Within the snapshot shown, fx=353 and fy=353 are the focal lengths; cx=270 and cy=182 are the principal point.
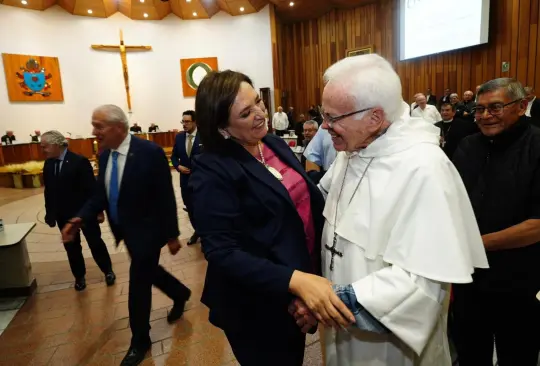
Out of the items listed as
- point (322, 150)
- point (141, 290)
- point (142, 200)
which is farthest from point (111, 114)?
point (322, 150)

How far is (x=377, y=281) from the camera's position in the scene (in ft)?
3.18

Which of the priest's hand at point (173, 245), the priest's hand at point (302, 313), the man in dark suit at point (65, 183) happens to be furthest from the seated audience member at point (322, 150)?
the priest's hand at point (302, 313)

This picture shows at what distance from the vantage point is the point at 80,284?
3.46 metres

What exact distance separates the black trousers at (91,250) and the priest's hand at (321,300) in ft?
9.51

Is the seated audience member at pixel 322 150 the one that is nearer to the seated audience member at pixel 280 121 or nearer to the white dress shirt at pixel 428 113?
the white dress shirt at pixel 428 113

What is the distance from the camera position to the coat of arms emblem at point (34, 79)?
1223 cm

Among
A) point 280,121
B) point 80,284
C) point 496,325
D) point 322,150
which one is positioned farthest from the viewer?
point 280,121

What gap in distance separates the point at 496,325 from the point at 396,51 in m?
11.8

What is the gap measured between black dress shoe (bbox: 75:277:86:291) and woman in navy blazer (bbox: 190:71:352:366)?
271 cm

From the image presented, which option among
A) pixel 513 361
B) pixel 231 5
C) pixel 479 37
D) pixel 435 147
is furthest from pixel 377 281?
pixel 231 5

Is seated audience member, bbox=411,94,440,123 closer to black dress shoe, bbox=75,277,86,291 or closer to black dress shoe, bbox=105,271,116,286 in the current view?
black dress shoe, bbox=105,271,116,286

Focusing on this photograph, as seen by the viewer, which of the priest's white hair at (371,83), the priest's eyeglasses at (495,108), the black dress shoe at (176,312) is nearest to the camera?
the priest's white hair at (371,83)

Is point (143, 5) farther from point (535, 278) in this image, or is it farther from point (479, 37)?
point (535, 278)

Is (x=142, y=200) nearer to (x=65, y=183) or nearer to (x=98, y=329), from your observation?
(x=98, y=329)
